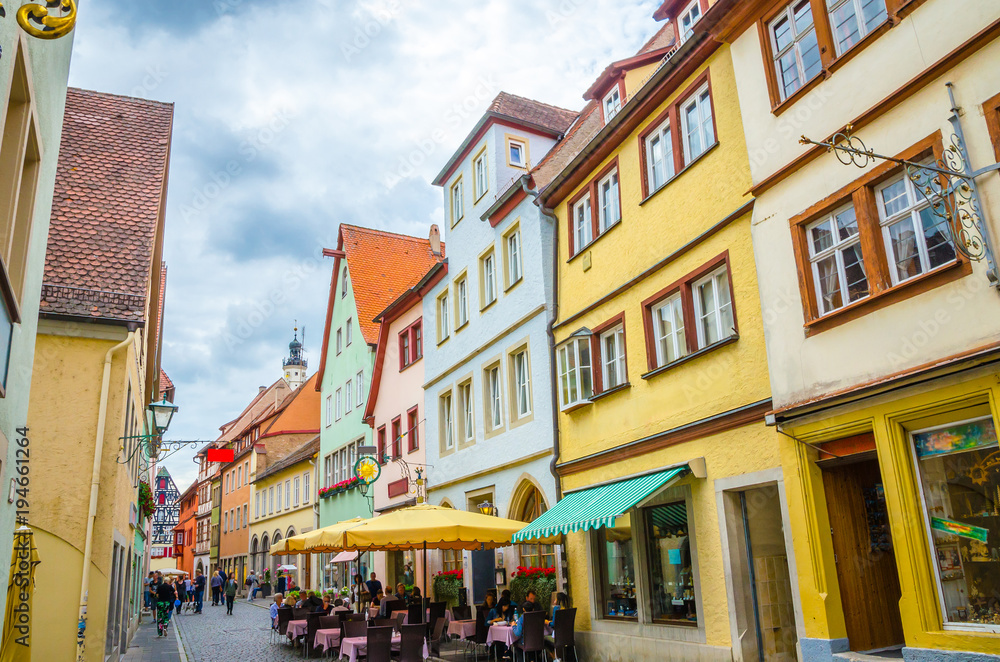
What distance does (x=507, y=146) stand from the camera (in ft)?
66.5

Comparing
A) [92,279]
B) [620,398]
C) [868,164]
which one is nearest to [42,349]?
[92,279]

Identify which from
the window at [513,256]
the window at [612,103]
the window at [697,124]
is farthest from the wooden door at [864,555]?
the window at [513,256]

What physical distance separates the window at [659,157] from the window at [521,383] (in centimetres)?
547

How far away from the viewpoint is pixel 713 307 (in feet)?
39.7

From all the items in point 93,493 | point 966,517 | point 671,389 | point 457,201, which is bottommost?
point 966,517

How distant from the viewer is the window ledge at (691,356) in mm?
11266

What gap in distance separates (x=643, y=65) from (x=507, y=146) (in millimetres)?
4756

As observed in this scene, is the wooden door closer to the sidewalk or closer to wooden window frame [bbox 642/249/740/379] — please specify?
wooden window frame [bbox 642/249/740/379]

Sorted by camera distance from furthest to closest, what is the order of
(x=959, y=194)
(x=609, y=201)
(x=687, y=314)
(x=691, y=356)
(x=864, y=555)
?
(x=609, y=201) → (x=687, y=314) → (x=691, y=356) → (x=864, y=555) → (x=959, y=194)

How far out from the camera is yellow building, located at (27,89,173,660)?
41.2 ft

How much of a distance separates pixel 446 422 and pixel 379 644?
9.79m

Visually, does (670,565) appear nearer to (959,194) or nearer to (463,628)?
(463,628)

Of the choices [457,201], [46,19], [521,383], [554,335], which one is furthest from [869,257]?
[457,201]

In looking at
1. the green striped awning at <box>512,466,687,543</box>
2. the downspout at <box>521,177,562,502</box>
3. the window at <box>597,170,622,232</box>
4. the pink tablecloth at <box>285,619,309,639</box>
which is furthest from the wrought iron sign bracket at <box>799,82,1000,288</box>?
the pink tablecloth at <box>285,619,309,639</box>
